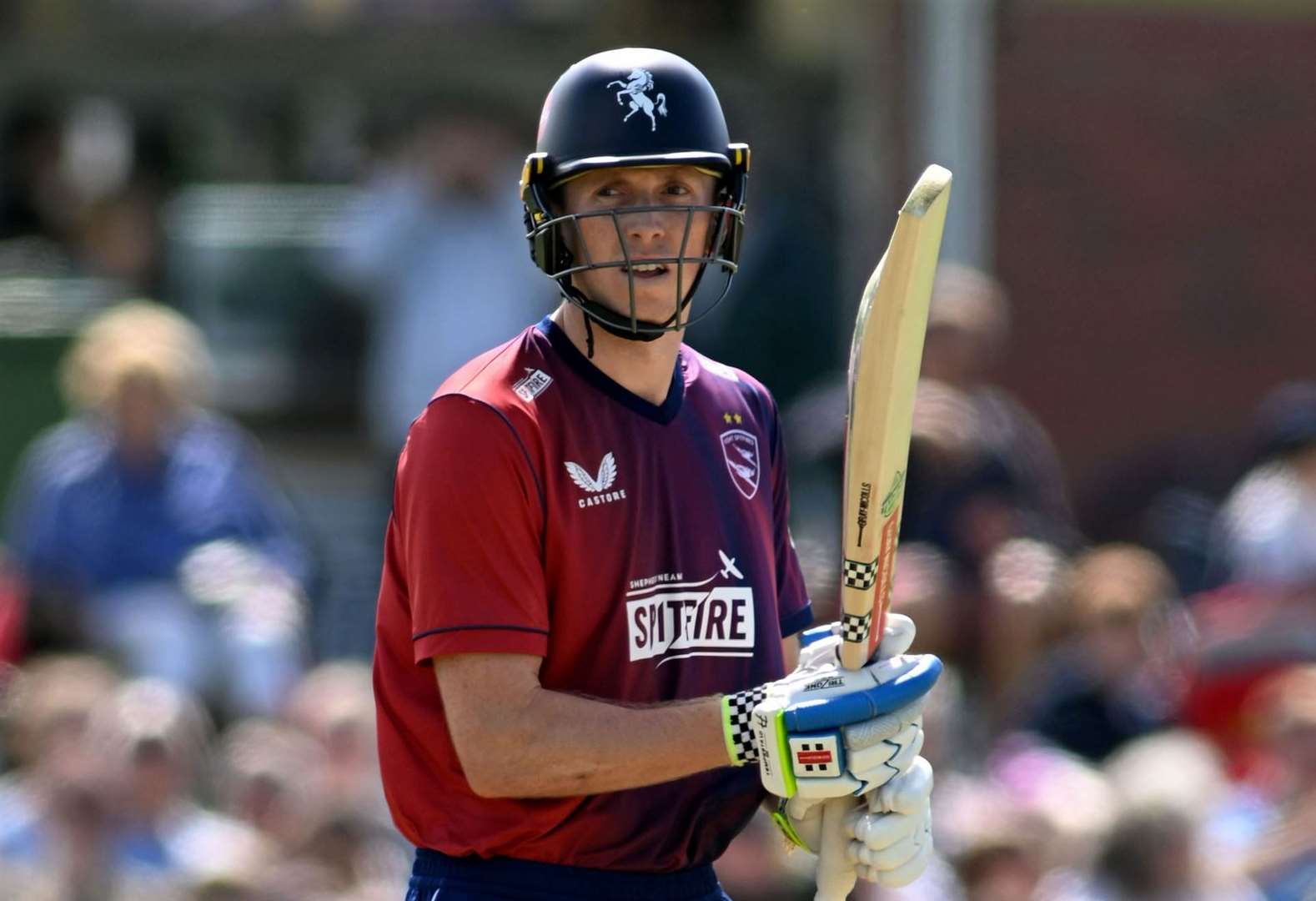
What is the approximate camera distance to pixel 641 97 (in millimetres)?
3523

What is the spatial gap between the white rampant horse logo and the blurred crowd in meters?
3.07

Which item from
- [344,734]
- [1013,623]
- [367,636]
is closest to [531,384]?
[344,734]

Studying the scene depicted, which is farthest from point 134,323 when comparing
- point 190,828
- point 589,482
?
point 589,482

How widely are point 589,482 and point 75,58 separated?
23.3 feet

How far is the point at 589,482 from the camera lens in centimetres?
342

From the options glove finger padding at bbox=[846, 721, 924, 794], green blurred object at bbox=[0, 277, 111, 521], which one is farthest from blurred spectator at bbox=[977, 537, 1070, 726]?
glove finger padding at bbox=[846, 721, 924, 794]

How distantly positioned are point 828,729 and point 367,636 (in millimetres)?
4837

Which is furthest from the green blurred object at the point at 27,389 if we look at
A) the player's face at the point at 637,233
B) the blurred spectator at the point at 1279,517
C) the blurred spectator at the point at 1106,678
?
the player's face at the point at 637,233

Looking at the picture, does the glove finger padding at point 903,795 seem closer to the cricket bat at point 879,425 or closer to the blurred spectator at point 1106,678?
the cricket bat at point 879,425

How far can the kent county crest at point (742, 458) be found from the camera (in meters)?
3.67

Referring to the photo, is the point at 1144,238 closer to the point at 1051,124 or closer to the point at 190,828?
the point at 1051,124

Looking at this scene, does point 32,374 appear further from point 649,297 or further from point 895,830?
point 895,830

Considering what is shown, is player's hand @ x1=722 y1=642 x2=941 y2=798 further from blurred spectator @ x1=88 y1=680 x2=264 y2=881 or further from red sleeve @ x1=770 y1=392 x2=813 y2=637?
blurred spectator @ x1=88 y1=680 x2=264 y2=881

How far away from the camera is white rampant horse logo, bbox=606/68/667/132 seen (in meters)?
3.51
